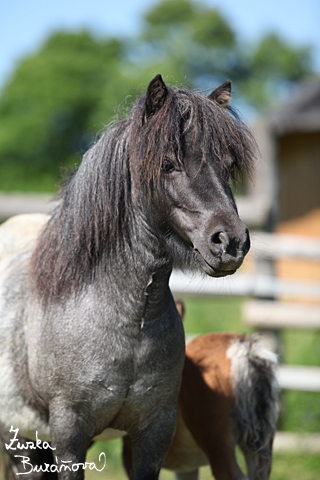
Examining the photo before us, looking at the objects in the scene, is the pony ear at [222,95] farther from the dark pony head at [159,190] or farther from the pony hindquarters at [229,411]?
the pony hindquarters at [229,411]

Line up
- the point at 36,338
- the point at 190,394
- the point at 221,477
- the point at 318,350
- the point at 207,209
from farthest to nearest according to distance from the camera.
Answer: the point at 318,350 < the point at 190,394 < the point at 221,477 < the point at 36,338 < the point at 207,209

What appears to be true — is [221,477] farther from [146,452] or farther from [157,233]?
[157,233]

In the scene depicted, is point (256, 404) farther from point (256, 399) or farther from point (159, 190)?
point (159, 190)

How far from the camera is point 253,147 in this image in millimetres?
2100

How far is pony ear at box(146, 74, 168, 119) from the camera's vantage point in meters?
1.91

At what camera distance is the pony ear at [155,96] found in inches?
75.2

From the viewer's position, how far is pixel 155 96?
6.37 ft

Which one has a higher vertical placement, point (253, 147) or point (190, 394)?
point (253, 147)

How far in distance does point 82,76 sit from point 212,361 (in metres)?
33.3

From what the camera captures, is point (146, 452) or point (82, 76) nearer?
point (146, 452)

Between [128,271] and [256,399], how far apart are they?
1172 mm

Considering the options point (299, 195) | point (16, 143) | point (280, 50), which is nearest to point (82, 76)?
point (16, 143)

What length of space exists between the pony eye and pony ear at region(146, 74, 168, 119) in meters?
0.22

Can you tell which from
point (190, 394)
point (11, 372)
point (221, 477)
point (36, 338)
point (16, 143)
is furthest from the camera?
point (16, 143)
